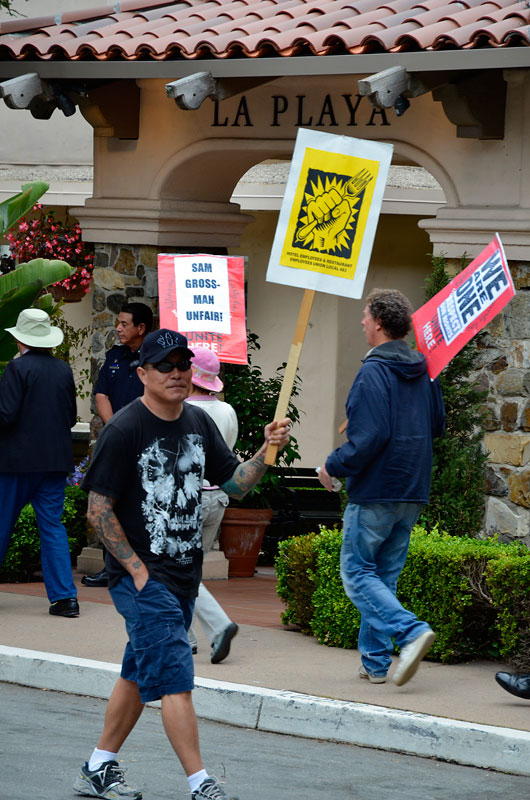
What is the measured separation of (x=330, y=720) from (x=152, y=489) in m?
1.85

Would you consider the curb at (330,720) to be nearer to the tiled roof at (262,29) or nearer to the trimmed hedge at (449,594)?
the trimmed hedge at (449,594)

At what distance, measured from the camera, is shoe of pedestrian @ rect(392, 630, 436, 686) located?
Answer: 650 cm

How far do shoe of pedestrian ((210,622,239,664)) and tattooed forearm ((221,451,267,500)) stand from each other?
1943 millimetres

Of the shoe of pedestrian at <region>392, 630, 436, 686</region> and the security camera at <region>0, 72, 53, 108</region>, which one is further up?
the security camera at <region>0, 72, 53, 108</region>

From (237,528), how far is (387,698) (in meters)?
4.38

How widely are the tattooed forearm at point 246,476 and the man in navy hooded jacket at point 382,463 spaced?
1.33 m

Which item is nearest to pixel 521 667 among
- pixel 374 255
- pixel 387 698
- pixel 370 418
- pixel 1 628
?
pixel 387 698

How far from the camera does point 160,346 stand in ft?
17.2

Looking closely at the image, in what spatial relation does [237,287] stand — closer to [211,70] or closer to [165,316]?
[165,316]

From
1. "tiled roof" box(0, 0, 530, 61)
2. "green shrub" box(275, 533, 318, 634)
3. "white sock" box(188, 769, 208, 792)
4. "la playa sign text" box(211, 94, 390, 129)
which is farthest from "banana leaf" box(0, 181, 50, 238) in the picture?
"white sock" box(188, 769, 208, 792)

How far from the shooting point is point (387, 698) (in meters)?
6.66

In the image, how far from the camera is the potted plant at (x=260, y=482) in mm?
10992

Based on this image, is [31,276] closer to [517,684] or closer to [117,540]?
[517,684]

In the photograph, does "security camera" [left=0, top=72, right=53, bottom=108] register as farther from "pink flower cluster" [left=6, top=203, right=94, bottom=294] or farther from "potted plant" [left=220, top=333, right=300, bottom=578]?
"potted plant" [left=220, top=333, right=300, bottom=578]
